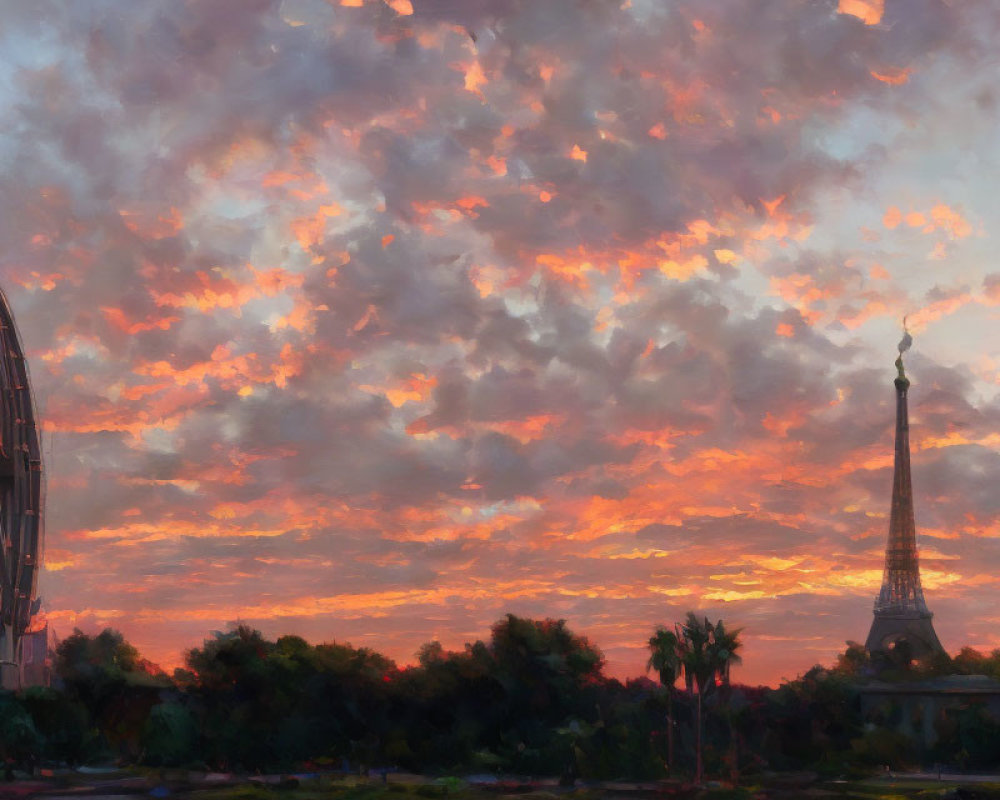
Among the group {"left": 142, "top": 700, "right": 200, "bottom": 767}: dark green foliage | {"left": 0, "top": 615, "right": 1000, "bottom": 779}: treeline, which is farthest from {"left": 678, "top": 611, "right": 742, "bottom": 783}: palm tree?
{"left": 142, "top": 700, "right": 200, "bottom": 767}: dark green foliage

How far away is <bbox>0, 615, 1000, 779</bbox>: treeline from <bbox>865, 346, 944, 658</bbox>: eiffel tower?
60035 mm

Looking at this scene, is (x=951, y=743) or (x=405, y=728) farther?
(x=951, y=743)

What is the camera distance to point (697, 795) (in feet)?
242

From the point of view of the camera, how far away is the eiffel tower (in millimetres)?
160250

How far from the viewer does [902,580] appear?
164500mm

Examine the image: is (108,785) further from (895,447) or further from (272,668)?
(895,447)

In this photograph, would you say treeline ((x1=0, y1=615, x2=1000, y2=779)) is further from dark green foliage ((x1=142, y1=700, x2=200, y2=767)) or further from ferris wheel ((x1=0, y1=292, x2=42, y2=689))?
ferris wheel ((x1=0, y1=292, x2=42, y2=689))

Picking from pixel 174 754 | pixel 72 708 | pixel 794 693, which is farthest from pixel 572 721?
pixel 72 708

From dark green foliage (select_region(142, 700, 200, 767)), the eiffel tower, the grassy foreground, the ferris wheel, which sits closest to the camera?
the grassy foreground

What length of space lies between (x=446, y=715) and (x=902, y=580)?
279 feet

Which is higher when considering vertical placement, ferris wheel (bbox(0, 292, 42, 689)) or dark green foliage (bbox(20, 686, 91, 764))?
ferris wheel (bbox(0, 292, 42, 689))

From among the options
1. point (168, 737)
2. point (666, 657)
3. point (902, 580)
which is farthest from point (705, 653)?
point (902, 580)

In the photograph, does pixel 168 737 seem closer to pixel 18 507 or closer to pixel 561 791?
pixel 18 507

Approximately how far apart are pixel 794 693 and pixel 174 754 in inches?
1560
